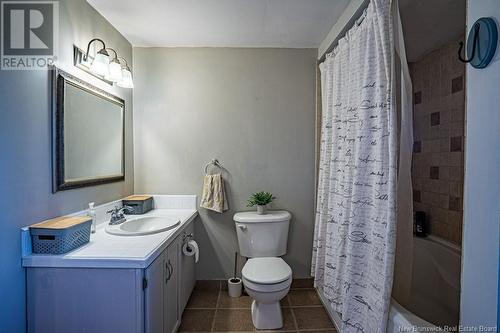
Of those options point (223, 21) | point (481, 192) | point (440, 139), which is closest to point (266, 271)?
point (481, 192)

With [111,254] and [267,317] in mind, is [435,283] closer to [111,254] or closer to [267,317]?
[267,317]

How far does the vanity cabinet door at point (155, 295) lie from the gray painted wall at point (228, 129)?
985 millimetres

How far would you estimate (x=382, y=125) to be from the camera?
4.29 ft

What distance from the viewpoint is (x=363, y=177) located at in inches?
57.5

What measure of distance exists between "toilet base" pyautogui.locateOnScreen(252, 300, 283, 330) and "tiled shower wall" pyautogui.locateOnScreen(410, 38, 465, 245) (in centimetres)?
152

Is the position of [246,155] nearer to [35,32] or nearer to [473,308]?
[35,32]

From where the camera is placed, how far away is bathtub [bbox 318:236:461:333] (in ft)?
5.55

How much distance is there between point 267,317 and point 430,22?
2461 mm

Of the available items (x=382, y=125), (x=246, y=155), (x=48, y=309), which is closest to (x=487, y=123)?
(x=382, y=125)

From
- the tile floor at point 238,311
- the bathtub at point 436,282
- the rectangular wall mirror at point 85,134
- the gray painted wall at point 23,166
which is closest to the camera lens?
the gray painted wall at point 23,166

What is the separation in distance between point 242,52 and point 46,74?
160 cm

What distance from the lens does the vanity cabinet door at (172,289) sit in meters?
1.55

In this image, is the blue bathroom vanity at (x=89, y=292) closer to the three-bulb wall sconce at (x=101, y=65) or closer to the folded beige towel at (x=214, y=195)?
the folded beige towel at (x=214, y=195)

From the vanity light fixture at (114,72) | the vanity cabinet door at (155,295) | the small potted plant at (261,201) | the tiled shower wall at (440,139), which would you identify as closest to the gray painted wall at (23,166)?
the vanity light fixture at (114,72)
